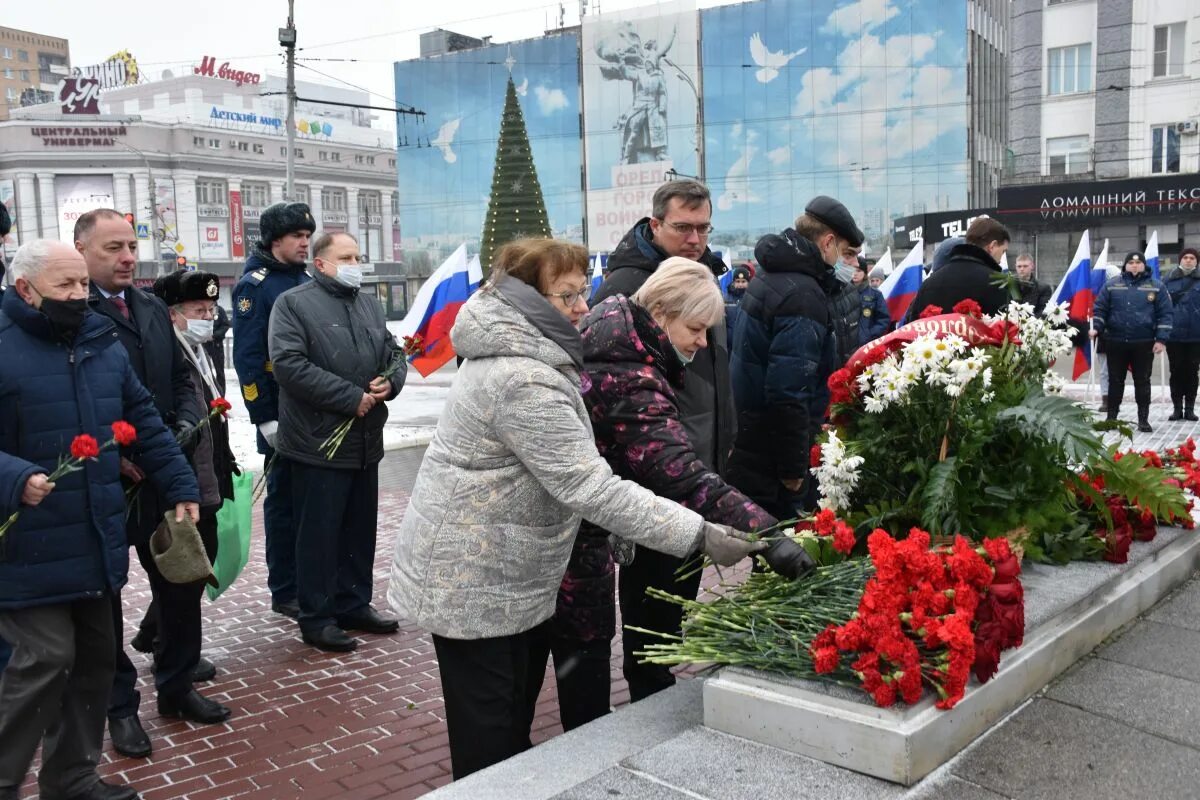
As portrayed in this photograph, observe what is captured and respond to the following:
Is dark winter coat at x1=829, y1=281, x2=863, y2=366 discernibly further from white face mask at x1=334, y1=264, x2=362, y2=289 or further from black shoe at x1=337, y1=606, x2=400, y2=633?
black shoe at x1=337, y1=606, x2=400, y2=633

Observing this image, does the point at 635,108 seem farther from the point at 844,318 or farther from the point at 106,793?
the point at 106,793

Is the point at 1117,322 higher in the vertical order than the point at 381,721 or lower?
higher

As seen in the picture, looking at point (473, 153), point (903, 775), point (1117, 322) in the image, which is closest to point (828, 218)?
point (903, 775)

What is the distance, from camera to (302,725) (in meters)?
4.55

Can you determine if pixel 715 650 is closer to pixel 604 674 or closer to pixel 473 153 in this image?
pixel 604 674

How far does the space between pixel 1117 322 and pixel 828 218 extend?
872cm

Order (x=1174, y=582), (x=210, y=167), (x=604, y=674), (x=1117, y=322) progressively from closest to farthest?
1. (x=604, y=674)
2. (x=1174, y=582)
3. (x=1117, y=322)
4. (x=210, y=167)

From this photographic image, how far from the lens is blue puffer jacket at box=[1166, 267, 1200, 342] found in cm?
1261

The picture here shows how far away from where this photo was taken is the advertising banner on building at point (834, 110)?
45.5m

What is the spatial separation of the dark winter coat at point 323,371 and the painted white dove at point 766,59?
47.0 meters

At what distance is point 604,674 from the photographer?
3609 millimetres

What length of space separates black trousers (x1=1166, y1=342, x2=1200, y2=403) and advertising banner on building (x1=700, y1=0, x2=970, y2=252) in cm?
3381

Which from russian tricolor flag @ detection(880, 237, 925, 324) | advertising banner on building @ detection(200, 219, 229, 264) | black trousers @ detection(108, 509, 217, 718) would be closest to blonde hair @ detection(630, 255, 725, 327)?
black trousers @ detection(108, 509, 217, 718)

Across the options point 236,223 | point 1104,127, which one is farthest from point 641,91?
point 236,223
